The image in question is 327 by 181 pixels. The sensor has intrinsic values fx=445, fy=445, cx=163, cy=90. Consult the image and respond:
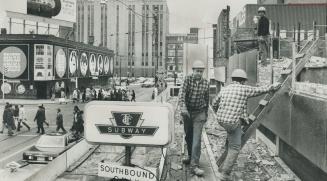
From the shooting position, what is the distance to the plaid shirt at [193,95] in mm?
7449

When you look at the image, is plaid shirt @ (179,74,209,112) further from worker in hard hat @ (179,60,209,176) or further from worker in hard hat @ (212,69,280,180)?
worker in hard hat @ (212,69,280,180)

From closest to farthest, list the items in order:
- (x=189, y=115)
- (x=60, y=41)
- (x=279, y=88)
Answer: (x=189, y=115)
(x=279, y=88)
(x=60, y=41)

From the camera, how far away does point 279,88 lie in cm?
816

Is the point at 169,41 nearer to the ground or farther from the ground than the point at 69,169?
farther from the ground

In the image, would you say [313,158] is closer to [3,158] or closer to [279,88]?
[279,88]

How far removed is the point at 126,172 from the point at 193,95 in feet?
10.9

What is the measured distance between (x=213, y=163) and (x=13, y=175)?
497cm

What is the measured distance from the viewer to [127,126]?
4.27 metres

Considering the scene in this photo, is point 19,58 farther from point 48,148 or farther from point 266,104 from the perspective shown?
point 266,104

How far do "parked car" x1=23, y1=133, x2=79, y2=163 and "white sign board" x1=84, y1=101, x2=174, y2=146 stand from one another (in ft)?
30.0

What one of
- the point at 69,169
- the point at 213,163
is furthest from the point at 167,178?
the point at 69,169

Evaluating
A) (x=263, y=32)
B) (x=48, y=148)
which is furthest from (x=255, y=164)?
(x=48, y=148)

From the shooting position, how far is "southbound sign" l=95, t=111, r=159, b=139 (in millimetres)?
4203

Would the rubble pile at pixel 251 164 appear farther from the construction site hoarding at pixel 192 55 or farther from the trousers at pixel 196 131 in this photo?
the construction site hoarding at pixel 192 55
